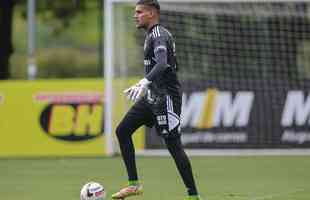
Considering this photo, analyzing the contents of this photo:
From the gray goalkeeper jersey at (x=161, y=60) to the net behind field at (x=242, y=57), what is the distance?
24.0 feet

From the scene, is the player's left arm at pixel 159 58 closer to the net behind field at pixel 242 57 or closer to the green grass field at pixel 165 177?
the green grass field at pixel 165 177

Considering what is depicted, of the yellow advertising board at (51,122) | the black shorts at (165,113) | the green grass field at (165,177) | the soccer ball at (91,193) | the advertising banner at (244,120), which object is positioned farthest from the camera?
the advertising banner at (244,120)

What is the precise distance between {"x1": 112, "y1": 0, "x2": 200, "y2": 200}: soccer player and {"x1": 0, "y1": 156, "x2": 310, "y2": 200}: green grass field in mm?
1014

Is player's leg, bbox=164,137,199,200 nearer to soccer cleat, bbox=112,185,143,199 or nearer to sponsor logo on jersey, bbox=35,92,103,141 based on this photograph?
soccer cleat, bbox=112,185,143,199

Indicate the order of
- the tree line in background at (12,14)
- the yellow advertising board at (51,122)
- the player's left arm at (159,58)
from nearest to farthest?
the player's left arm at (159,58) → the yellow advertising board at (51,122) → the tree line in background at (12,14)

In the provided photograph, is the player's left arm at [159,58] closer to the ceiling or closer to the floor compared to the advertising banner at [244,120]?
closer to the ceiling

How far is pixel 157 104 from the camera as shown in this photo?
10820 mm

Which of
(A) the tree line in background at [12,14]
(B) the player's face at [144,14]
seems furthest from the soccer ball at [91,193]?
(A) the tree line in background at [12,14]

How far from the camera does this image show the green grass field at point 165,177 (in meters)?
12.1

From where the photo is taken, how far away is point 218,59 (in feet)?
64.2

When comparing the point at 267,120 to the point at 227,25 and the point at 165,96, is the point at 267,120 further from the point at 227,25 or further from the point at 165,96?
the point at 165,96

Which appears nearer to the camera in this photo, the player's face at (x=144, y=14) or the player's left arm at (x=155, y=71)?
the player's left arm at (x=155, y=71)

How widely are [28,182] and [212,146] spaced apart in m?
5.29

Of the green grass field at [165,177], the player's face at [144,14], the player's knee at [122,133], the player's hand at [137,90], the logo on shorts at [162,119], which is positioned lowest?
the green grass field at [165,177]
